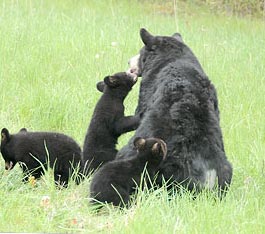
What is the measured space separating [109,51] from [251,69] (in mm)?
2170

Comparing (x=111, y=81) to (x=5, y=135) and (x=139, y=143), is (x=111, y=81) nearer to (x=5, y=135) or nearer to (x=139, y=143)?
(x=5, y=135)

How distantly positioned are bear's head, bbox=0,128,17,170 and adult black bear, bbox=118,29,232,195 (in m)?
1.08

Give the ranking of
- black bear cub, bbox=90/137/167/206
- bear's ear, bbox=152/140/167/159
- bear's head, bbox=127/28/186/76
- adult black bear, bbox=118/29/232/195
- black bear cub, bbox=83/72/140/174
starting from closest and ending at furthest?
black bear cub, bbox=90/137/167/206, bear's ear, bbox=152/140/167/159, adult black bear, bbox=118/29/232/195, bear's head, bbox=127/28/186/76, black bear cub, bbox=83/72/140/174

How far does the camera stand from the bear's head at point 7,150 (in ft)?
20.2

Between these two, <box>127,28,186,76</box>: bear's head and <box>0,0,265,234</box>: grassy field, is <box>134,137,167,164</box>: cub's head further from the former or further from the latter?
<box>127,28,186,76</box>: bear's head

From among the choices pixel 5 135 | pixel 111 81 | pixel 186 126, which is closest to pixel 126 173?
pixel 186 126

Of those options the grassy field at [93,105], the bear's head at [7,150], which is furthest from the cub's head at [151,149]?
the bear's head at [7,150]

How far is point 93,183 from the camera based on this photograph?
5.32 metres

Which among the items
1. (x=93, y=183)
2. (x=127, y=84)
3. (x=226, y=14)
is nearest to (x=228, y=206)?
(x=93, y=183)

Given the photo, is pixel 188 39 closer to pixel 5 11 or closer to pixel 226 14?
pixel 5 11

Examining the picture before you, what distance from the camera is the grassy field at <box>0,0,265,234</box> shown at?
4.67 meters

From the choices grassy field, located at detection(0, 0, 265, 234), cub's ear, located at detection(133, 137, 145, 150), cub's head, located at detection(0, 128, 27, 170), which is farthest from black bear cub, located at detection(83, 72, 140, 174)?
cub's ear, located at detection(133, 137, 145, 150)

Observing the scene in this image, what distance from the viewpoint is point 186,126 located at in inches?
219

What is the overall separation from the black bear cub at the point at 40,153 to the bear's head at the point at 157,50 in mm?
1069
